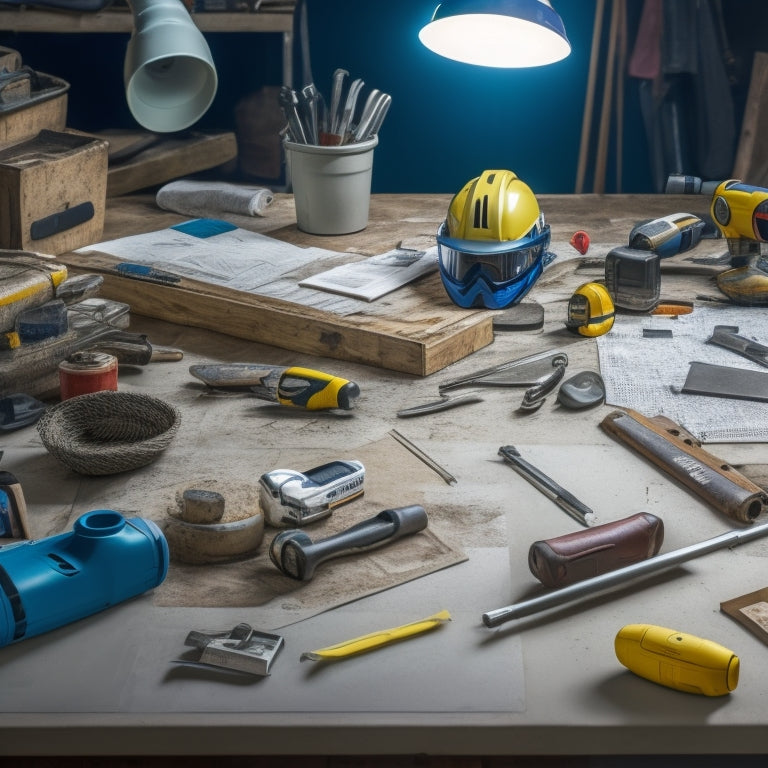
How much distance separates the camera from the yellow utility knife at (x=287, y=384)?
1876 mm

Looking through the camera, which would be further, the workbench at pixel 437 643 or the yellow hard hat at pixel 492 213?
the yellow hard hat at pixel 492 213

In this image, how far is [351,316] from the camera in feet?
7.22

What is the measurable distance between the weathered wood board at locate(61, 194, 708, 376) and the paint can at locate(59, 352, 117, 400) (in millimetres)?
430

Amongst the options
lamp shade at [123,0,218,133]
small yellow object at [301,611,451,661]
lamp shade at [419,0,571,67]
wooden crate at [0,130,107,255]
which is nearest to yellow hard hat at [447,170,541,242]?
lamp shade at [419,0,571,67]

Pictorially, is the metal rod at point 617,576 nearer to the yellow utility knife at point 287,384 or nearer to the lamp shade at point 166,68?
the yellow utility knife at point 287,384

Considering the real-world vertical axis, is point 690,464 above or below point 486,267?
below

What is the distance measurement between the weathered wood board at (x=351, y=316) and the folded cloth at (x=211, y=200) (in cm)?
3

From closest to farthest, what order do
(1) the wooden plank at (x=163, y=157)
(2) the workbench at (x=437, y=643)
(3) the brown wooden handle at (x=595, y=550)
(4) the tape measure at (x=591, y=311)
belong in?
(2) the workbench at (x=437, y=643) → (3) the brown wooden handle at (x=595, y=550) → (4) the tape measure at (x=591, y=311) → (1) the wooden plank at (x=163, y=157)

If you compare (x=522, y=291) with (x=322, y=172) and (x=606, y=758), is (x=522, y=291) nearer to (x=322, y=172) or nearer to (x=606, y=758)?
(x=322, y=172)

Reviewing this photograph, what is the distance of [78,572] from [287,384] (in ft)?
2.27

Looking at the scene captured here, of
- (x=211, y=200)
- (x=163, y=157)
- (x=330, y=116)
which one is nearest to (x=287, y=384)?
(x=330, y=116)

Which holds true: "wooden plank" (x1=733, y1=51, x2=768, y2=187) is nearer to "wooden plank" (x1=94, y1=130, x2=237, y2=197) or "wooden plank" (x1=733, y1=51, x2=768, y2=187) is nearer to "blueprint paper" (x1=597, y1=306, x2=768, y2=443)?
"blueprint paper" (x1=597, y1=306, x2=768, y2=443)

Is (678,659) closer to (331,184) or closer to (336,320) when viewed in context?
(336,320)

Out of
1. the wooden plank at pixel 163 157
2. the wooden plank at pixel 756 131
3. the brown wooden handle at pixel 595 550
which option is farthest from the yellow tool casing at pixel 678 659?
the wooden plank at pixel 756 131
